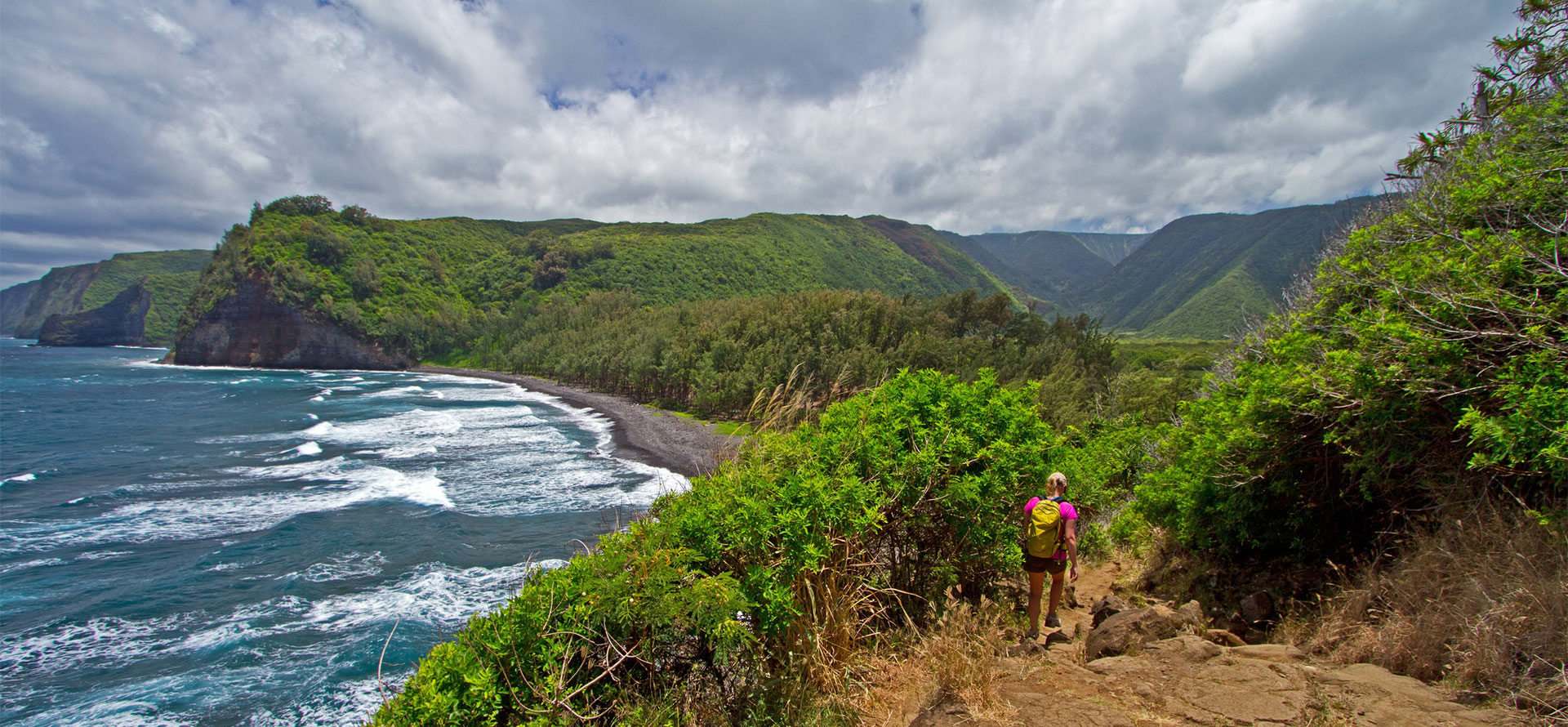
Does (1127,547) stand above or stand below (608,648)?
below

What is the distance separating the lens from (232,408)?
2039 inches

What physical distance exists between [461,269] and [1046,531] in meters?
149

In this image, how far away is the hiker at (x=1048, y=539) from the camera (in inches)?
240

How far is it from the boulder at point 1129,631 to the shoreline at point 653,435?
1448cm

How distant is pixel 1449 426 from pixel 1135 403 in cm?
2080

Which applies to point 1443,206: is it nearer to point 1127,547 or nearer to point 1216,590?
point 1216,590

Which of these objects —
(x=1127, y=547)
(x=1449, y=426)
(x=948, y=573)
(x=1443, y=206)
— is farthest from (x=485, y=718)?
(x=1443, y=206)

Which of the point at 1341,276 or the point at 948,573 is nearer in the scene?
the point at 948,573

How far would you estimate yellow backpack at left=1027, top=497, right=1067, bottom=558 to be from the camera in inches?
240

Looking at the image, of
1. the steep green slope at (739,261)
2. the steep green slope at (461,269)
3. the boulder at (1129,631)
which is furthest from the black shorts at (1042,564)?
the steep green slope at (739,261)

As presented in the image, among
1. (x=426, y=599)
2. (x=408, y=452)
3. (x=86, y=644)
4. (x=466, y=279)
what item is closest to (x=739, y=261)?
(x=466, y=279)

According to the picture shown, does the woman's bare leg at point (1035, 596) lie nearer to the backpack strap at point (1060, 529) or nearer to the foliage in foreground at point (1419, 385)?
the backpack strap at point (1060, 529)

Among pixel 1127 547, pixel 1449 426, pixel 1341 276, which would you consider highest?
pixel 1341 276

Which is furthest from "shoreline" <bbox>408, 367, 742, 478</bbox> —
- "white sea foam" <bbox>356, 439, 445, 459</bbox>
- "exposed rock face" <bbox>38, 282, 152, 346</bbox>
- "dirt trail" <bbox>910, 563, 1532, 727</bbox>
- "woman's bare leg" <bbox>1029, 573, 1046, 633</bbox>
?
"exposed rock face" <bbox>38, 282, 152, 346</bbox>
